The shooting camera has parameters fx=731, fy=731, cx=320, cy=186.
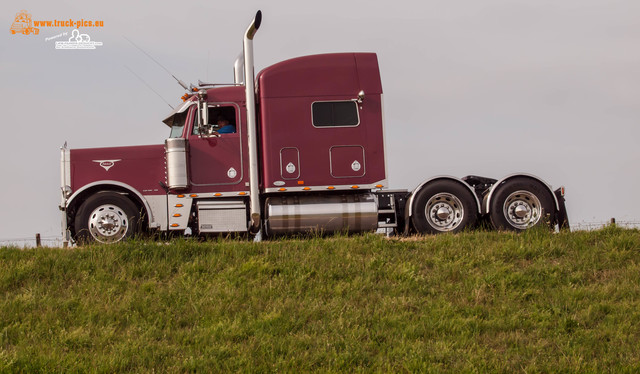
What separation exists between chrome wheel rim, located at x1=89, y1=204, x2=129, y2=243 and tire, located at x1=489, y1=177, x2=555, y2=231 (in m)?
7.02

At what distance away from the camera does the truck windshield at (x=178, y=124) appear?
47.6 feet

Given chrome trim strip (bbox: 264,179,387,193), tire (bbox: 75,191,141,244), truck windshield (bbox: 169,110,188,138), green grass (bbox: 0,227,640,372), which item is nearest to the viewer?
green grass (bbox: 0,227,640,372)

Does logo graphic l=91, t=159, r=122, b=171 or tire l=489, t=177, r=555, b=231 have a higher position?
logo graphic l=91, t=159, r=122, b=171

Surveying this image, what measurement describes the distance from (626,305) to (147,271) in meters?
6.83

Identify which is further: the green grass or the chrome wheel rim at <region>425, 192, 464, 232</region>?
the chrome wheel rim at <region>425, 192, 464, 232</region>

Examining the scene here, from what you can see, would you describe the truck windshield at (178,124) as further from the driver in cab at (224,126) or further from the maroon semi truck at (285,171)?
the driver in cab at (224,126)

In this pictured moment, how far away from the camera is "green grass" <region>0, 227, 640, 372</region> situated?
8.17 meters

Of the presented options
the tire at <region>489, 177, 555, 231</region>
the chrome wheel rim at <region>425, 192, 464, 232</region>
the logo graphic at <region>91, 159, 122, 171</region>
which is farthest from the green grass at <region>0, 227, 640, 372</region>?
the logo graphic at <region>91, 159, 122, 171</region>

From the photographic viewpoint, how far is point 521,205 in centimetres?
1431

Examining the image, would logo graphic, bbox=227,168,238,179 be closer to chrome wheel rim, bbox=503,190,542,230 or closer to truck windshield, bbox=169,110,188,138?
truck windshield, bbox=169,110,188,138

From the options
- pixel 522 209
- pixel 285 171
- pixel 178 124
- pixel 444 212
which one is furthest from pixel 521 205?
pixel 178 124

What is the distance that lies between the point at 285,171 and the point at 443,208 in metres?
3.17

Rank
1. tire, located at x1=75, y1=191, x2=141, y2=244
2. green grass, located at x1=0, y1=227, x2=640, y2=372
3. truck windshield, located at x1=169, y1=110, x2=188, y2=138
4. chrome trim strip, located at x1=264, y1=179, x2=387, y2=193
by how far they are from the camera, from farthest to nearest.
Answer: truck windshield, located at x1=169, y1=110, x2=188, y2=138 → chrome trim strip, located at x1=264, y1=179, x2=387, y2=193 → tire, located at x1=75, y1=191, x2=141, y2=244 → green grass, located at x1=0, y1=227, x2=640, y2=372

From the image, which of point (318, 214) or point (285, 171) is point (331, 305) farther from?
point (285, 171)
